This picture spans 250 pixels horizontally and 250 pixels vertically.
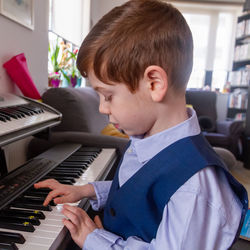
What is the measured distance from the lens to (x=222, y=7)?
5.39 metres

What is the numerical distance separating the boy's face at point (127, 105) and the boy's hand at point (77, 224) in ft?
0.90

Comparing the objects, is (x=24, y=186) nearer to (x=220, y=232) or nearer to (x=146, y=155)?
(x=146, y=155)

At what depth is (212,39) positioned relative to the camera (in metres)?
5.54

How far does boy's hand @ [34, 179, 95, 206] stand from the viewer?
2.55ft

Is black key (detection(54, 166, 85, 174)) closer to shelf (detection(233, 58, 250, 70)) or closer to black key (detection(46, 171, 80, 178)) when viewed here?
black key (detection(46, 171, 80, 178))

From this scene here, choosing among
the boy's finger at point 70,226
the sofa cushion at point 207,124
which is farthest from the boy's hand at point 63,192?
the sofa cushion at point 207,124

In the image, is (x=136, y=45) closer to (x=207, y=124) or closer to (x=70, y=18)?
(x=70, y=18)

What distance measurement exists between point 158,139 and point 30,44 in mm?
1382

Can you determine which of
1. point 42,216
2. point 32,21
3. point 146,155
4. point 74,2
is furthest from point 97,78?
point 74,2

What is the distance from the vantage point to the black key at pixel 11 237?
0.57 m

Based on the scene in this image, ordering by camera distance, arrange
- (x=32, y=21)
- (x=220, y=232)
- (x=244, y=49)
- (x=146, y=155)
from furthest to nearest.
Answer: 1. (x=244, y=49)
2. (x=32, y=21)
3. (x=146, y=155)
4. (x=220, y=232)

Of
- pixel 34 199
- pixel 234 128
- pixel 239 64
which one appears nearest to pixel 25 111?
pixel 34 199

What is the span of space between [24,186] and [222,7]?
570 centimetres

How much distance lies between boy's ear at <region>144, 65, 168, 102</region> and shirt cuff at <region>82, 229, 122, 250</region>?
362 millimetres
